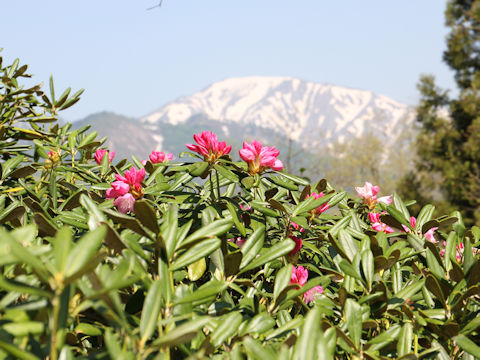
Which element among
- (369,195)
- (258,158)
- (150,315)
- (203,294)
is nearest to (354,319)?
(203,294)

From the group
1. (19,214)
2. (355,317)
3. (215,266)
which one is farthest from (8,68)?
(355,317)

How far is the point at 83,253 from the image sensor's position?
56 cm

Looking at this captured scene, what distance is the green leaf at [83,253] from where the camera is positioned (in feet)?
1.78

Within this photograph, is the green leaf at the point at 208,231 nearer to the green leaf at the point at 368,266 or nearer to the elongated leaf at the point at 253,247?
the elongated leaf at the point at 253,247

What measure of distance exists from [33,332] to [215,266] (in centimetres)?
46

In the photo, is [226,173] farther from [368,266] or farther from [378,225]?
[378,225]

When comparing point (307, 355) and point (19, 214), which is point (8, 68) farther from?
point (307, 355)

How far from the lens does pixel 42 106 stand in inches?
86.3

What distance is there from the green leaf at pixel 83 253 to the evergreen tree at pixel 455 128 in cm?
1310

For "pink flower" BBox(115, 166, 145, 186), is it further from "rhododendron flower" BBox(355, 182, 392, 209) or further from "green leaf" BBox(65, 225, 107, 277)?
"rhododendron flower" BBox(355, 182, 392, 209)

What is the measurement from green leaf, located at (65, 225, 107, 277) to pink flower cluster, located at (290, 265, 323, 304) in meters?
0.62

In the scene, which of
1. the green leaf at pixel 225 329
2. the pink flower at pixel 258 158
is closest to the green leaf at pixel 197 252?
the green leaf at pixel 225 329

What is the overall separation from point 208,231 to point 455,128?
1493cm

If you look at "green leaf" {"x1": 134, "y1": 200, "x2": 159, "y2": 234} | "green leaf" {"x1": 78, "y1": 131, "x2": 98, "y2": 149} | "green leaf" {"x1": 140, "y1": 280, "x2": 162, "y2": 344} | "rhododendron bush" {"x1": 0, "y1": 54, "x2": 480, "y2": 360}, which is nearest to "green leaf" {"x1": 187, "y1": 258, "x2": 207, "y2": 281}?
"rhododendron bush" {"x1": 0, "y1": 54, "x2": 480, "y2": 360}
